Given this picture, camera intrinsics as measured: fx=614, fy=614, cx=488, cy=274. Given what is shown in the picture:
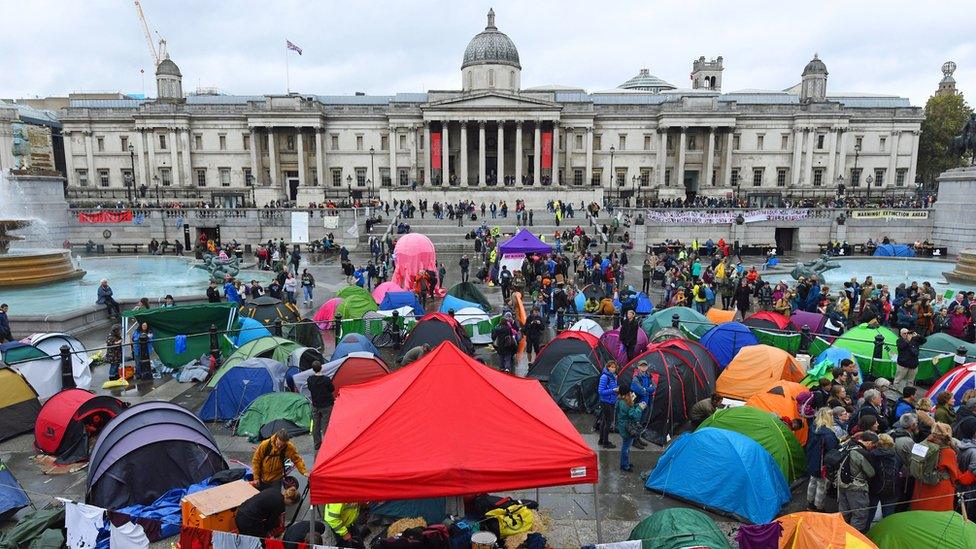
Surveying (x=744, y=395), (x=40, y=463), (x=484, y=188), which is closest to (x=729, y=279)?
(x=744, y=395)

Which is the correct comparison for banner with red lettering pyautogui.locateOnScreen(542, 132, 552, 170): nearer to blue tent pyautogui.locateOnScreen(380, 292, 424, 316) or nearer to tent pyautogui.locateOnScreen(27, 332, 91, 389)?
blue tent pyautogui.locateOnScreen(380, 292, 424, 316)

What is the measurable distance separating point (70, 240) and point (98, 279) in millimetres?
16991

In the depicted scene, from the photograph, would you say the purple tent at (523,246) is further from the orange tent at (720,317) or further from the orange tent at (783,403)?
the orange tent at (783,403)

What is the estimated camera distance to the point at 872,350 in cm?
1384

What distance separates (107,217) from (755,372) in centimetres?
4355

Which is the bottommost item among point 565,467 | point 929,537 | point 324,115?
point 929,537

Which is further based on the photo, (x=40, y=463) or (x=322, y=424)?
(x=322, y=424)

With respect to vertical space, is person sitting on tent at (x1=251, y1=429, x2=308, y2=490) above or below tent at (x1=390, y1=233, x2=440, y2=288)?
below

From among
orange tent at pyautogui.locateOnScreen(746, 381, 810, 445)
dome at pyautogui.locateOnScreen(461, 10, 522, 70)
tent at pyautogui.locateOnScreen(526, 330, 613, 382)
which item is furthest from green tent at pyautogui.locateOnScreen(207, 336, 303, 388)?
dome at pyautogui.locateOnScreen(461, 10, 522, 70)

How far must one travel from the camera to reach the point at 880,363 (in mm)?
13594

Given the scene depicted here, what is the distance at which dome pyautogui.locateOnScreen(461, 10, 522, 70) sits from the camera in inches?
2707

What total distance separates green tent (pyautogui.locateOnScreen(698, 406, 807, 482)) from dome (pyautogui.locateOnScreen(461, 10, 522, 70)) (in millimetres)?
64673

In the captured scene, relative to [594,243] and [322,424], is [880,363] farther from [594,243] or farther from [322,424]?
[594,243]

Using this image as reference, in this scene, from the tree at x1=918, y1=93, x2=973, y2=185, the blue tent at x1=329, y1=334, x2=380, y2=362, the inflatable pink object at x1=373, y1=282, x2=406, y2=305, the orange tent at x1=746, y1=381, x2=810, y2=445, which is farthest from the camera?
the tree at x1=918, y1=93, x2=973, y2=185
